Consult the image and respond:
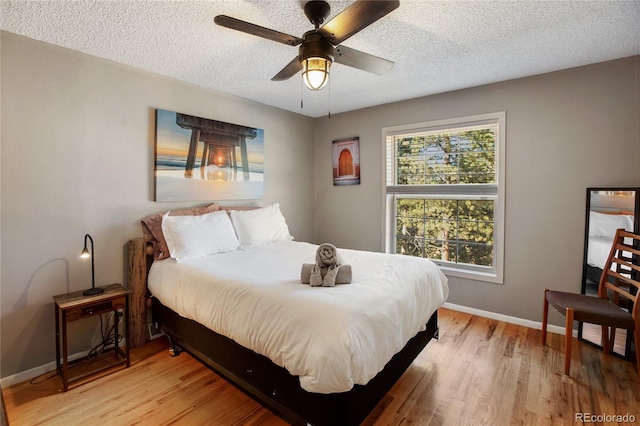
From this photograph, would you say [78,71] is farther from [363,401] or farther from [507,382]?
[507,382]

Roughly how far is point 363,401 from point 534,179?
2.65 m

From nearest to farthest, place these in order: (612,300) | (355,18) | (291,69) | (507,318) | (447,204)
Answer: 1. (355,18)
2. (291,69)
3. (612,300)
4. (507,318)
5. (447,204)

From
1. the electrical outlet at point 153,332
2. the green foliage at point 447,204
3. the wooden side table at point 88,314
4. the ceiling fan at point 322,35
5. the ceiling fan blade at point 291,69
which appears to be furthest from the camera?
the green foliage at point 447,204

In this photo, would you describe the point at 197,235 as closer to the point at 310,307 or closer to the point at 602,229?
the point at 310,307

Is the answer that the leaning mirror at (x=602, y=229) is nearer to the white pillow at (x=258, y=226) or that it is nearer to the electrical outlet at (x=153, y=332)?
the white pillow at (x=258, y=226)

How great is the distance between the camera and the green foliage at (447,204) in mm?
3256

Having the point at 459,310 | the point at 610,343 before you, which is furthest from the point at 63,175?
the point at 610,343

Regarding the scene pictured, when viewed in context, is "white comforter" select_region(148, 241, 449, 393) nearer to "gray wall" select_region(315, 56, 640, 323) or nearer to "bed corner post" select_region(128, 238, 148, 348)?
"bed corner post" select_region(128, 238, 148, 348)

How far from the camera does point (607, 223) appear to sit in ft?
8.25

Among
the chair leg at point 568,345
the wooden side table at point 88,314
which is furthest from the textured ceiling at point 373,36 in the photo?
the chair leg at point 568,345

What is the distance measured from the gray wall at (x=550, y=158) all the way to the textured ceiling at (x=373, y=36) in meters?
0.19

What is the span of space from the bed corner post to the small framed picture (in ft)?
8.57

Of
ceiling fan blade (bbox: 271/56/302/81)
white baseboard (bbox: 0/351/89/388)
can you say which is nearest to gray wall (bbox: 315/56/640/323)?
ceiling fan blade (bbox: 271/56/302/81)

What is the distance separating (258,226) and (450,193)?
7.33 ft
